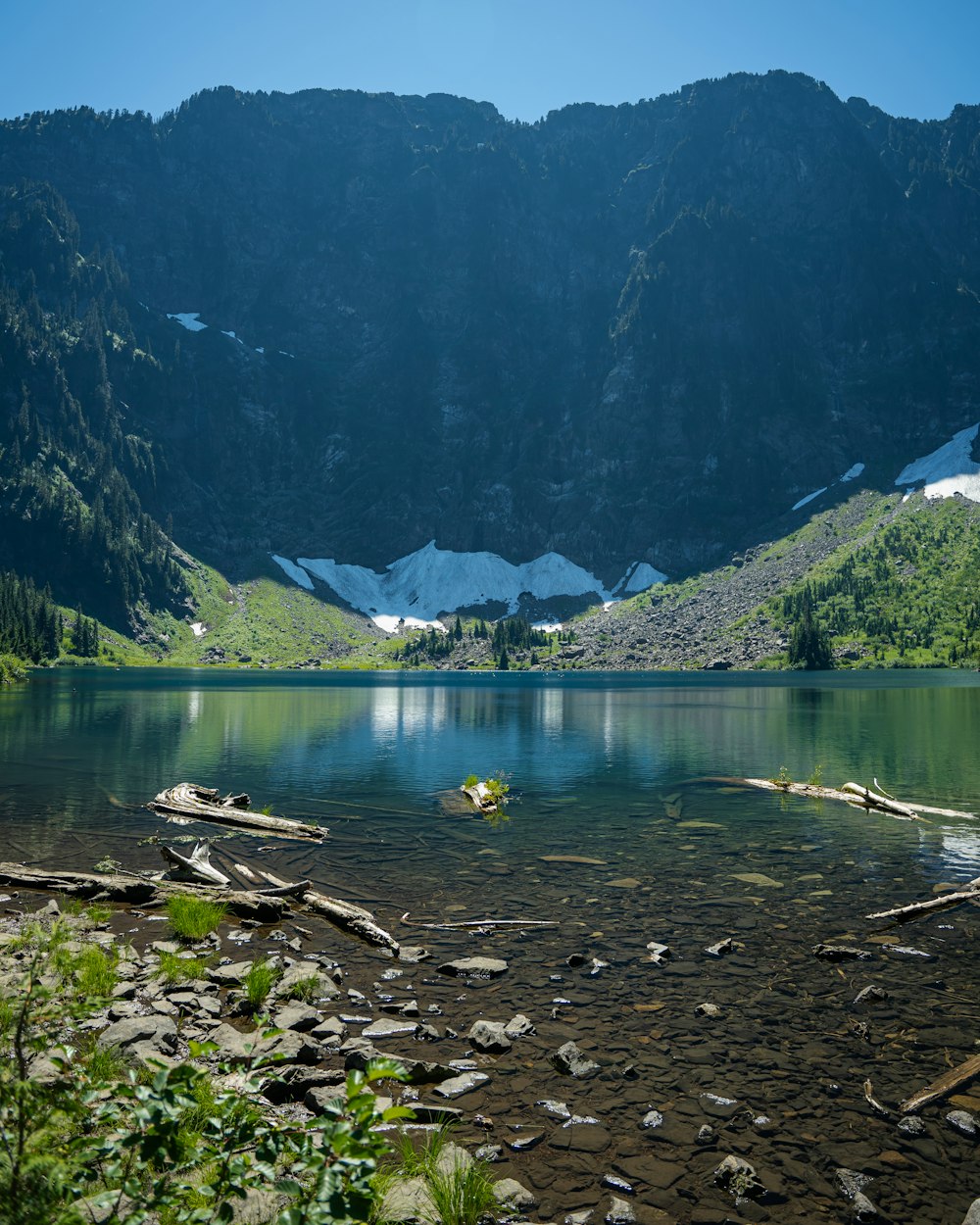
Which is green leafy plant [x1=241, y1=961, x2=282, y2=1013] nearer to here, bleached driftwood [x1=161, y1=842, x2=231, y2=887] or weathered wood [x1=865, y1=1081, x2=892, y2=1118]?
bleached driftwood [x1=161, y1=842, x2=231, y2=887]

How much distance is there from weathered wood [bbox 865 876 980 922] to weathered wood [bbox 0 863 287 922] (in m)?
16.8

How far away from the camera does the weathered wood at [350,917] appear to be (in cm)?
1969

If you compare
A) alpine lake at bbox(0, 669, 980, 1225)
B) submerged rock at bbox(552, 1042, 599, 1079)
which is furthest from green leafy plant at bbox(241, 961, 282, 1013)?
submerged rock at bbox(552, 1042, 599, 1079)

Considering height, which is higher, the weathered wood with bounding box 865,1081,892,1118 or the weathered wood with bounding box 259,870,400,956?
the weathered wood with bounding box 865,1081,892,1118

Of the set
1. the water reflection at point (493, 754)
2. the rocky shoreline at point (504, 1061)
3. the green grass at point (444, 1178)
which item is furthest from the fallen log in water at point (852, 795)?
the green grass at point (444, 1178)

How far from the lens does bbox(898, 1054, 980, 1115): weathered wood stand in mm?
12148

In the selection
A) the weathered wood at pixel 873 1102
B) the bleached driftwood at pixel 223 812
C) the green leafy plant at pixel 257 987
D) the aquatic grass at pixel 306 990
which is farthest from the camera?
the bleached driftwood at pixel 223 812

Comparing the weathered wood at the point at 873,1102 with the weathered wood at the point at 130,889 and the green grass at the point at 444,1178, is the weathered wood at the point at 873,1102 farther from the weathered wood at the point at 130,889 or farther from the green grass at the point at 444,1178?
the weathered wood at the point at 130,889

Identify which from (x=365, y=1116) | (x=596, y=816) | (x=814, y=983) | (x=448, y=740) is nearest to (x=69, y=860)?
(x=596, y=816)

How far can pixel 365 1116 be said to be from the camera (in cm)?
506

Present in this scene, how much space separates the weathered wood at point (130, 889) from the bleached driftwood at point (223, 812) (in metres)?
7.95

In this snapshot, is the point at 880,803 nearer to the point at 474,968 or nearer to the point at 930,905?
the point at 930,905

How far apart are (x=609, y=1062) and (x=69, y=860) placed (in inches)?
890

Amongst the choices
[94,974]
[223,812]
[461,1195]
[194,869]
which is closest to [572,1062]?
[461,1195]
